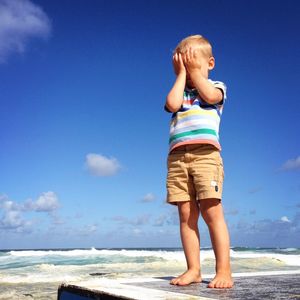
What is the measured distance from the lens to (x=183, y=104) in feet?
10.7

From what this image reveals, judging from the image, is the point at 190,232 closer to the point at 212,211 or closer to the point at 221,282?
the point at 212,211

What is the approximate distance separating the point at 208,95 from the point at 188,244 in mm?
1125

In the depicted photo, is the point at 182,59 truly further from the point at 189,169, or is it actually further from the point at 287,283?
the point at 287,283

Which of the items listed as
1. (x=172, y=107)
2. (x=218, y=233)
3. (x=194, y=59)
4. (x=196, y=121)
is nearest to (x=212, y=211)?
(x=218, y=233)

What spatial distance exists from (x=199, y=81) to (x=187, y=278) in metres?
1.44

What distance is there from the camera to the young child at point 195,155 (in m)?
3.03

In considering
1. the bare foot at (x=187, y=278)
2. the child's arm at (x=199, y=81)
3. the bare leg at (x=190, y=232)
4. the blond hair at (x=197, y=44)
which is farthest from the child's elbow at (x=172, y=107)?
the bare foot at (x=187, y=278)

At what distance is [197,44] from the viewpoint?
3.33m

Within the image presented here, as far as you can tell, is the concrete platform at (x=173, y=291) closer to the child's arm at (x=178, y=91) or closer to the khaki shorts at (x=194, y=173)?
the khaki shorts at (x=194, y=173)

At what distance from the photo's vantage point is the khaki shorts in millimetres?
3014

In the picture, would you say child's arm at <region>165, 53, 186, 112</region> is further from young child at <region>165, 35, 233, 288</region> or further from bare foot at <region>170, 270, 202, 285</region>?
bare foot at <region>170, 270, 202, 285</region>

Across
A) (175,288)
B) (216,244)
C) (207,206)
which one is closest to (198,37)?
(207,206)

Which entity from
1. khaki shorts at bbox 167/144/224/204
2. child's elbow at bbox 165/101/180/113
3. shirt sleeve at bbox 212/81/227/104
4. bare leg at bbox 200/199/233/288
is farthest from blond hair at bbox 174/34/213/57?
bare leg at bbox 200/199/233/288

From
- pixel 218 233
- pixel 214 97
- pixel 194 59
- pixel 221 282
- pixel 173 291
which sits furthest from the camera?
pixel 194 59
